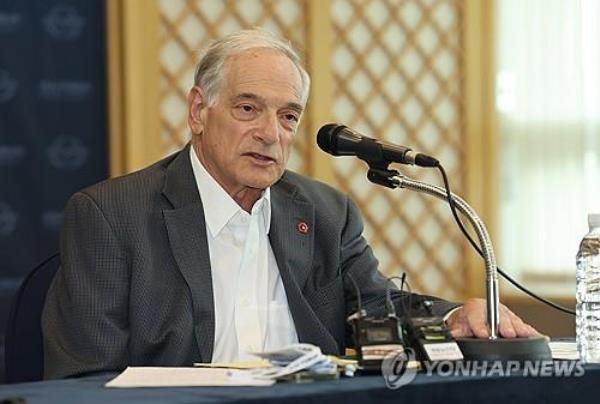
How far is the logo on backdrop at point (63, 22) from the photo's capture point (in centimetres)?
360

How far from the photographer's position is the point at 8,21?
355cm

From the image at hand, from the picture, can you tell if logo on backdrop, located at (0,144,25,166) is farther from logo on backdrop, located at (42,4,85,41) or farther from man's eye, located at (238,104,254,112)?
man's eye, located at (238,104,254,112)

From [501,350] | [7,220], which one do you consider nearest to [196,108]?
[501,350]

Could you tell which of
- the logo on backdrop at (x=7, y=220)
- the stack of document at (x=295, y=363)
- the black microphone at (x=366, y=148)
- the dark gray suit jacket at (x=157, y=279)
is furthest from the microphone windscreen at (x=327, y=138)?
the logo on backdrop at (x=7, y=220)

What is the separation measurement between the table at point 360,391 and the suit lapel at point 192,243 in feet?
1.21

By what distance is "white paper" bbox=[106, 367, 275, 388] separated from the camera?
48.4 inches

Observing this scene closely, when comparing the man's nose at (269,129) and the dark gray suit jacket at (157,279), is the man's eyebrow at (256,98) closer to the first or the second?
the man's nose at (269,129)

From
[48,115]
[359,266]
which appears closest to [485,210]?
[48,115]

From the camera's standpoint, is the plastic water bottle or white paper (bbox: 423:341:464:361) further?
the plastic water bottle

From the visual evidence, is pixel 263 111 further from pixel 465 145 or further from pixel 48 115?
pixel 465 145

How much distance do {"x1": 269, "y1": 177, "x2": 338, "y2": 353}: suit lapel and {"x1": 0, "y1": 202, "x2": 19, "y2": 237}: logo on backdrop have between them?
68.7 inches

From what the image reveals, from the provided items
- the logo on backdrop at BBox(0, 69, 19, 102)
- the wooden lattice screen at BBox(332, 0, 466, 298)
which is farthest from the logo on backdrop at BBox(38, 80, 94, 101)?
the wooden lattice screen at BBox(332, 0, 466, 298)

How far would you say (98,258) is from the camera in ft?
5.47

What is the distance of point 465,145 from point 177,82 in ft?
4.00
